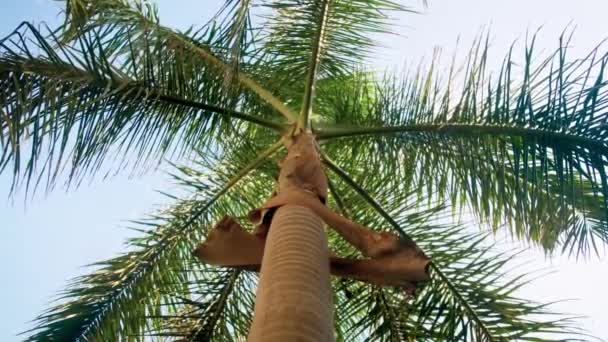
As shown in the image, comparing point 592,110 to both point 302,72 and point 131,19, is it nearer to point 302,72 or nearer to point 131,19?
point 302,72

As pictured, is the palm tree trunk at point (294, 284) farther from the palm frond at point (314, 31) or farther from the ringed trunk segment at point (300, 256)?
the palm frond at point (314, 31)

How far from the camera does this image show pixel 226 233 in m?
3.83

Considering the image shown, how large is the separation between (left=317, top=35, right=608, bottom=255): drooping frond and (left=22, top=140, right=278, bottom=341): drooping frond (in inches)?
40.6

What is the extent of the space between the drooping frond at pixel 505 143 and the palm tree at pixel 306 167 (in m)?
0.01

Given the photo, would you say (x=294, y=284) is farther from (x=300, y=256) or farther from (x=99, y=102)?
(x=99, y=102)

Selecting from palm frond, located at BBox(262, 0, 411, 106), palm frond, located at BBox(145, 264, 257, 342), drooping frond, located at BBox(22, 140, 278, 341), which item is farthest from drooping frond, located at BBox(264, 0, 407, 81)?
palm frond, located at BBox(145, 264, 257, 342)

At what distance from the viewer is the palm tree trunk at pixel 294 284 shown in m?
2.71

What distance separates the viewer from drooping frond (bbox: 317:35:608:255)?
425cm

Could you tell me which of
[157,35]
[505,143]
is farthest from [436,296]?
[157,35]

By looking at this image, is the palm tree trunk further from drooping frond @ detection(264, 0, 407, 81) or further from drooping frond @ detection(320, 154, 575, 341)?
A: drooping frond @ detection(264, 0, 407, 81)

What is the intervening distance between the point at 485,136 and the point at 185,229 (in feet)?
8.99

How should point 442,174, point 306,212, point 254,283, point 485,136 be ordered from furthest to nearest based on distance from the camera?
point 254,283 → point 442,174 → point 485,136 → point 306,212

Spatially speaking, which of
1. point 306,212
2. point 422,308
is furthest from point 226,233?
point 422,308

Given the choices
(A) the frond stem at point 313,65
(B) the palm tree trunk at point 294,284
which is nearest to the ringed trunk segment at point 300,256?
(B) the palm tree trunk at point 294,284
